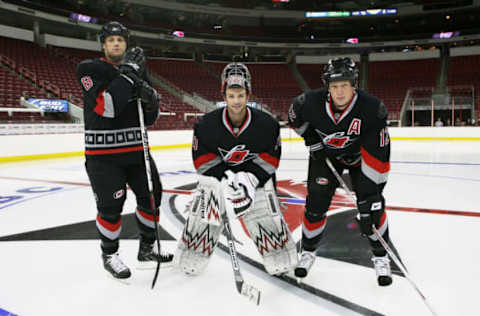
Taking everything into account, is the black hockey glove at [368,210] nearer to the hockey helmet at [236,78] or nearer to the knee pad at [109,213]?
the hockey helmet at [236,78]

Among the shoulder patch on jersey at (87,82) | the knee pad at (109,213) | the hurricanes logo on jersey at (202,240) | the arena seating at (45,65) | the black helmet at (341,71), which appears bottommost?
the hurricanes logo on jersey at (202,240)

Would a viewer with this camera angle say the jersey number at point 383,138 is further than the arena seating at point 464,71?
No

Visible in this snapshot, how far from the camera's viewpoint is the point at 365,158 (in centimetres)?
178

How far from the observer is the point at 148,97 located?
6.04 feet

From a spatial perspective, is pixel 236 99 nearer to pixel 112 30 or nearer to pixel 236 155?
pixel 236 155

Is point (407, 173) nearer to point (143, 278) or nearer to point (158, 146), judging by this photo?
point (143, 278)

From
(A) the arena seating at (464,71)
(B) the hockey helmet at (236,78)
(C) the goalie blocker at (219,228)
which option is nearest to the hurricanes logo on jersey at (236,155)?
(C) the goalie blocker at (219,228)

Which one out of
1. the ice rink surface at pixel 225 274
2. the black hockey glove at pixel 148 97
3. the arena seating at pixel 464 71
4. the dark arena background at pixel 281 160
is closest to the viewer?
the ice rink surface at pixel 225 274

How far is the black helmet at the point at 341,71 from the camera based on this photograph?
5.74ft

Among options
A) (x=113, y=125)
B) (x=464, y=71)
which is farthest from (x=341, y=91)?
(x=464, y=71)

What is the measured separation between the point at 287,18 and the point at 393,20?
23.2 ft

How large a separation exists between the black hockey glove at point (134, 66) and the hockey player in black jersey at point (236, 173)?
1.34 feet

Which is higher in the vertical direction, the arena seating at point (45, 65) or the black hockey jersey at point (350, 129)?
the arena seating at point (45, 65)

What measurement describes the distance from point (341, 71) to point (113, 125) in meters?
1.23
